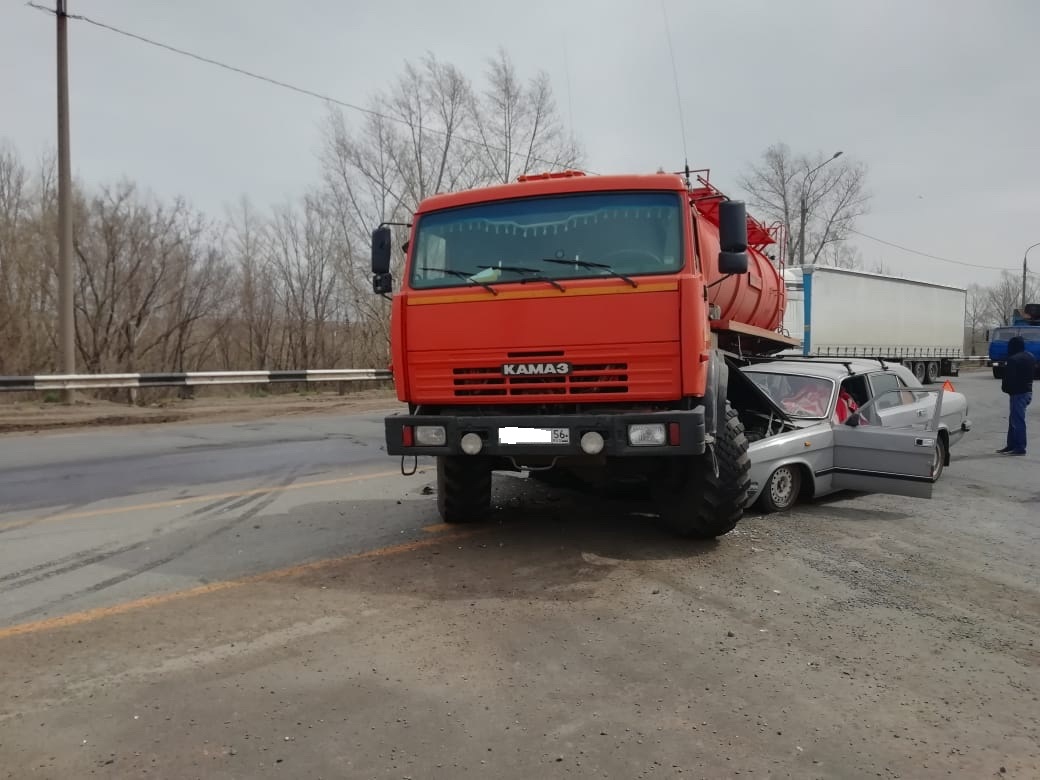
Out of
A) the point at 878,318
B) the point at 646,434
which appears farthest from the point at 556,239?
the point at 878,318

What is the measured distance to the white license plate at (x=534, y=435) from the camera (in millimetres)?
4777

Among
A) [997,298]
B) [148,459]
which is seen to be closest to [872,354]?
[148,459]

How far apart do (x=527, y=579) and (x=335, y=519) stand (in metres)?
2.31

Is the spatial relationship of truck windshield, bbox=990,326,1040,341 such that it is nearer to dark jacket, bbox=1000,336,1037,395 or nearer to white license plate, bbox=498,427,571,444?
dark jacket, bbox=1000,336,1037,395

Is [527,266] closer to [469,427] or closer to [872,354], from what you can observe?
[469,427]

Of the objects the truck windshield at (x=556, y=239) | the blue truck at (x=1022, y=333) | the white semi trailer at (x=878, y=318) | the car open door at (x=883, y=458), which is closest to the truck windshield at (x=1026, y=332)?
the blue truck at (x=1022, y=333)

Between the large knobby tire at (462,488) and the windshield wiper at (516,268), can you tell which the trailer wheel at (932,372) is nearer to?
the large knobby tire at (462,488)

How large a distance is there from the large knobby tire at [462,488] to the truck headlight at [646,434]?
58.6 inches

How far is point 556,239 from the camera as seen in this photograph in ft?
16.8

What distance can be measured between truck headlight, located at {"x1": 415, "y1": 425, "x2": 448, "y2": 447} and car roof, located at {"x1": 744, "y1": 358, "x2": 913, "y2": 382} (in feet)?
13.8

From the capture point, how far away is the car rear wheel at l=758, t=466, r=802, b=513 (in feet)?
21.2

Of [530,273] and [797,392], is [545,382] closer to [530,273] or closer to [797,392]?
[530,273]

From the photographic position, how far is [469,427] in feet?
16.2

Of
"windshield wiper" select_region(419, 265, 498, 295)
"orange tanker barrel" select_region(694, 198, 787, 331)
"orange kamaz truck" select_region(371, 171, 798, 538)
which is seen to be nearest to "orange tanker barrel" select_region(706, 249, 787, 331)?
"orange tanker barrel" select_region(694, 198, 787, 331)
